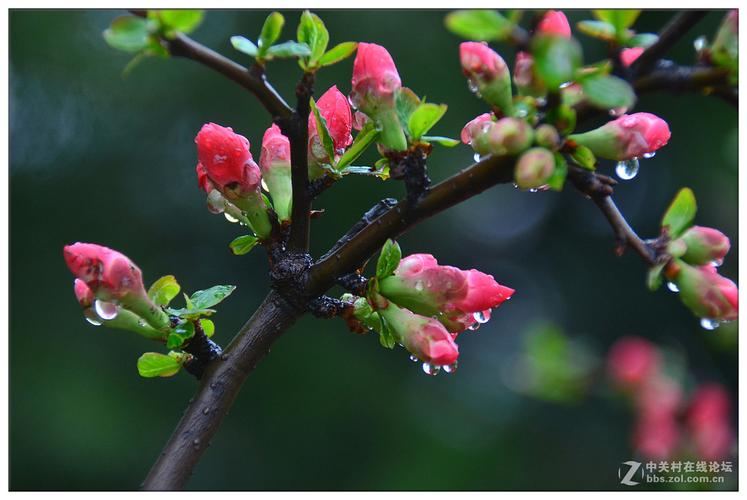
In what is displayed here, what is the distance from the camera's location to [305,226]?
83cm

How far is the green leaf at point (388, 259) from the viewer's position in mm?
816

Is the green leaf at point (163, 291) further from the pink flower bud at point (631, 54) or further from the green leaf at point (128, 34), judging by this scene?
the pink flower bud at point (631, 54)

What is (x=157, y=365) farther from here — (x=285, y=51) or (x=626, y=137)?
(x=626, y=137)

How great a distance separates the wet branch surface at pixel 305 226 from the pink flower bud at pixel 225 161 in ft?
0.24

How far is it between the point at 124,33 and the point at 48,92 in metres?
4.36

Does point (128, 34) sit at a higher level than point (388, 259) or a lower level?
higher

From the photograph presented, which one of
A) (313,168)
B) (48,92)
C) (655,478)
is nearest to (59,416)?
(48,92)

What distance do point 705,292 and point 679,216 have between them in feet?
0.24

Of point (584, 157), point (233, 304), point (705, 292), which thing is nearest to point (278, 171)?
point (584, 157)

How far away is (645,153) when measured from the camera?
0.80 meters

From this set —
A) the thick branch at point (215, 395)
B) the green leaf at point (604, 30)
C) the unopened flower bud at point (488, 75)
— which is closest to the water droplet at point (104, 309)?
the thick branch at point (215, 395)

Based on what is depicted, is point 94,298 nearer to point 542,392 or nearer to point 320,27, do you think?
point 320,27

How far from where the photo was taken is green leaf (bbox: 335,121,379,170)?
85 cm

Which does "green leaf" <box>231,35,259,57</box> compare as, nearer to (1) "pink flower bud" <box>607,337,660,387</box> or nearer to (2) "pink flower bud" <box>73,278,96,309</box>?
(2) "pink flower bud" <box>73,278,96,309</box>
